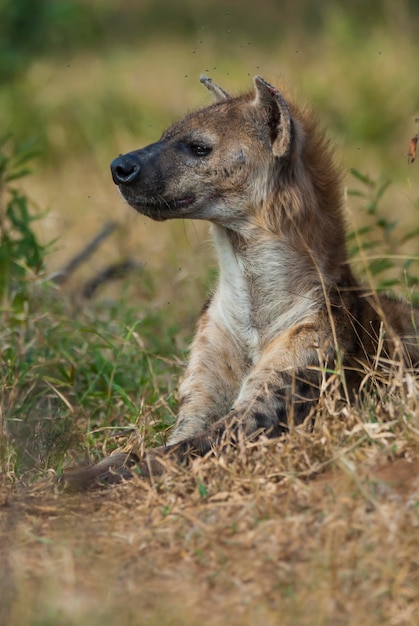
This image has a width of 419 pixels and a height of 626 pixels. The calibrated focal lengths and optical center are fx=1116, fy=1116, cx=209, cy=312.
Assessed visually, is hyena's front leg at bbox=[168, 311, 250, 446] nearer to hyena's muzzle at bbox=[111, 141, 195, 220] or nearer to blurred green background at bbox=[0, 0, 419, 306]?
hyena's muzzle at bbox=[111, 141, 195, 220]

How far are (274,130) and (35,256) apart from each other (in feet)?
5.47

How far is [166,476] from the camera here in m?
3.48

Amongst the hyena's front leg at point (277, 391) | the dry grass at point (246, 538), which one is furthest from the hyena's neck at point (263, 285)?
the dry grass at point (246, 538)

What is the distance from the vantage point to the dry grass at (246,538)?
269cm

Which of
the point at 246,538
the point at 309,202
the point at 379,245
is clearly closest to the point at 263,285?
the point at 309,202

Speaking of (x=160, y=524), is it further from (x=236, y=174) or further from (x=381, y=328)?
(x=236, y=174)

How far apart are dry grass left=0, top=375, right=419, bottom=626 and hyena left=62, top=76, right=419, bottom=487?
0.48 metres

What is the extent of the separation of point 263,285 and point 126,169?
0.68 m

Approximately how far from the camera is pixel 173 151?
424 cm

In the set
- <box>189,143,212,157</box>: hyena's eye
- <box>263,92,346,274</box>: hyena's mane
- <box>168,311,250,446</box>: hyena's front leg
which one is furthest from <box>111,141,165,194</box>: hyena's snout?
<box>168,311,250,446</box>: hyena's front leg

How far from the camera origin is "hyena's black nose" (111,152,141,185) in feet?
13.5

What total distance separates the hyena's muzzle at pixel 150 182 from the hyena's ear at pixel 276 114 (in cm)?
38

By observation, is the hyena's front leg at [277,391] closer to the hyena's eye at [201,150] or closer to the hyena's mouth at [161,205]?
the hyena's mouth at [161,205]

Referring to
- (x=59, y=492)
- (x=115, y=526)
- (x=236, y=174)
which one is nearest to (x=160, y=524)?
(x=115, y=526)
